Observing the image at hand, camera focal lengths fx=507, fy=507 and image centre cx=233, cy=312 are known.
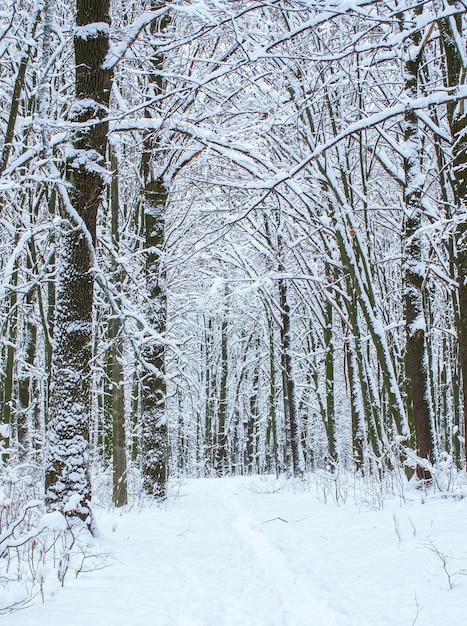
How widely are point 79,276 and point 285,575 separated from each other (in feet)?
11.7

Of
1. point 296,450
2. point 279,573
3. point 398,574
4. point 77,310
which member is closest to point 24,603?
point 279,573

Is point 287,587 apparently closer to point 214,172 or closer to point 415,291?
point 415,291

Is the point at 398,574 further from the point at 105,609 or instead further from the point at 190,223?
the point at 190,223

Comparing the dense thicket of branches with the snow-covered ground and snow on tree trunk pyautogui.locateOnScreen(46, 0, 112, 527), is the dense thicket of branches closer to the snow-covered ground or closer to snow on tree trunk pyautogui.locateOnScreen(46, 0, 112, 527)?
snow on tree trunk pyautogui.locateOnScreen(46, 0, 112, 527)

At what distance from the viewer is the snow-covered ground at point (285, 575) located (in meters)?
3.02

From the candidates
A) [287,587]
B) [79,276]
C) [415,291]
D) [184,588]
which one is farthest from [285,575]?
[415,291]

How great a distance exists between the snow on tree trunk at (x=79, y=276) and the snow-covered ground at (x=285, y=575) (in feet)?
2.72

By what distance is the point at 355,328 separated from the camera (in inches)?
359

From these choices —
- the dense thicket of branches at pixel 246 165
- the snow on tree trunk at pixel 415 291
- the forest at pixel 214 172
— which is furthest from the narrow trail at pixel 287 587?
the snow on tree trunk at pixel 415 291

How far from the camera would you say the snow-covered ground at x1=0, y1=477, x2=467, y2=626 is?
3.02 m

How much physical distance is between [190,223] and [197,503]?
6.45 m

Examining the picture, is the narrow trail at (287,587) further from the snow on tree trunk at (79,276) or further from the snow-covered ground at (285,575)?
the snow on tree trunk at (79,276)

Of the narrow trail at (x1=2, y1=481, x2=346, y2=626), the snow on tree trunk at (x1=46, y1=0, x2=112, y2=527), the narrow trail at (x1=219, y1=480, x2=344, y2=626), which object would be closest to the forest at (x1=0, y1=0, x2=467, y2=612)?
the snow on tree trunk at (x1=46, y1=0, x2=112, y2=527)

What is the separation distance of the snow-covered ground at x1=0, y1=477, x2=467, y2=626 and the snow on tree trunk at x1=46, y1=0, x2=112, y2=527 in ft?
2.72
